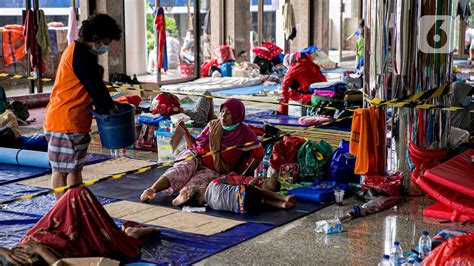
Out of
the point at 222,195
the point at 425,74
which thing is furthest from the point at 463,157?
the point at 222,195

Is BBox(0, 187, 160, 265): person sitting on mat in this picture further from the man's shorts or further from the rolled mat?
the rolled mat

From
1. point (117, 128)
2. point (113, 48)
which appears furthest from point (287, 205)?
point (113, 48)

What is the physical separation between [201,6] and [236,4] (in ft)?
2.74

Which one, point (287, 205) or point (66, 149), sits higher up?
Result: point (66, 149)

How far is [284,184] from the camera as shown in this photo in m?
7.63

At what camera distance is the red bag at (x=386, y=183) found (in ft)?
23.6

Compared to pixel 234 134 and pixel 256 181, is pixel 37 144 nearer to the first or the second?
pixel 234 134

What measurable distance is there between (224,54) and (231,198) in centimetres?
1129

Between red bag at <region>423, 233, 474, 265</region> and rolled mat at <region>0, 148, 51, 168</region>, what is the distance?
4.80m

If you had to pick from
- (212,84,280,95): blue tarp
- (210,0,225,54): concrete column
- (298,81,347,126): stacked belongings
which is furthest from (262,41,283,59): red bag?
(298,81,347,126): stacked belongings

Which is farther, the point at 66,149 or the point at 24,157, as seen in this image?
the point at 24,157

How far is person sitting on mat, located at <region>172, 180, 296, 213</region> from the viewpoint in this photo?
263 inches

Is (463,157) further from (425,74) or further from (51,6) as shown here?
(51,6)

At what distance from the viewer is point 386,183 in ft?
23.9
